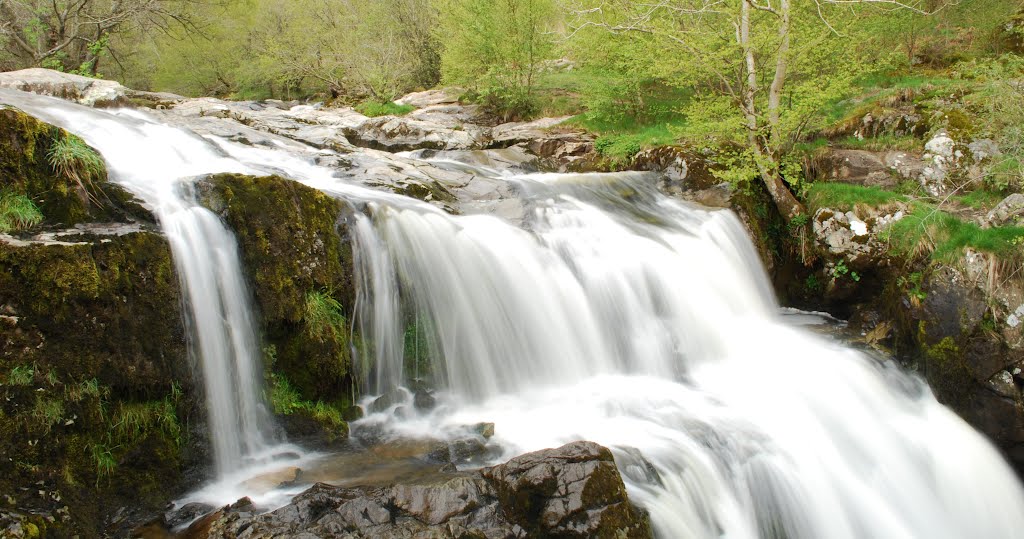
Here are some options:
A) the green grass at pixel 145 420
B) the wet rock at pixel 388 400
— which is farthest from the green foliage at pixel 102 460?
the wet rock at pixel 388 400

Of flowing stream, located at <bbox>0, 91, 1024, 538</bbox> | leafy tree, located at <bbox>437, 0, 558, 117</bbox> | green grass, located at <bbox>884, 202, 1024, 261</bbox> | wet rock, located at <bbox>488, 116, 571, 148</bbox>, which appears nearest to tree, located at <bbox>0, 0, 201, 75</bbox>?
leafy tree, located at <bbox>437, 0, 558, 117</bbox>

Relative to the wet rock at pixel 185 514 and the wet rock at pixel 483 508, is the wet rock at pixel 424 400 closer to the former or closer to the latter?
the wet rock at pixel 483 508

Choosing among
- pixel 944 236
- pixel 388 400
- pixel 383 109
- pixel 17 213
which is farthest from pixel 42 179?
pixel 383 109

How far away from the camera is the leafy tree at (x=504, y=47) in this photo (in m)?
17.2

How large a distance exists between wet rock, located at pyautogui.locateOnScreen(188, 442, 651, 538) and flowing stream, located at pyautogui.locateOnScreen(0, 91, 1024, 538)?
658 mm

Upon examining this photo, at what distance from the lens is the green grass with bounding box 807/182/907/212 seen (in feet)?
26.6

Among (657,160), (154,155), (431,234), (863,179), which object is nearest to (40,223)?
(154,155)

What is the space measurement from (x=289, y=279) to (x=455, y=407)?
2098mm

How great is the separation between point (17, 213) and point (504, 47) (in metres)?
15.4

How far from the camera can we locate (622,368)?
646cm

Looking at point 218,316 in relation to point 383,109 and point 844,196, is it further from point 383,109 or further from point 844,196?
point 383,109

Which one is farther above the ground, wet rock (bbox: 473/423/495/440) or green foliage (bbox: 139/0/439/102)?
green foliage (bbox: 139/0/439/102)

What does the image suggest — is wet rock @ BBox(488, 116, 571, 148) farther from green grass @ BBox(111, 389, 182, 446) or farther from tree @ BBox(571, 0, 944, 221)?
green grass @ BBox(111, 389, 182, 446)

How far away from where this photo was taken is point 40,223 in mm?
3895
